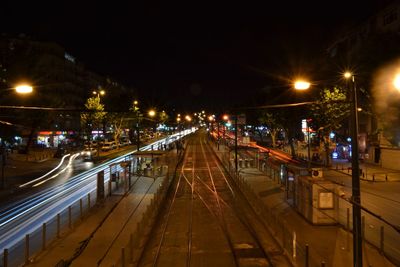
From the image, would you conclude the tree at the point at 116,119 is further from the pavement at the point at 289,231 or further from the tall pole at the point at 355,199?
the tall pole at the point at 355,199

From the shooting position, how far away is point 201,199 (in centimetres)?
2744

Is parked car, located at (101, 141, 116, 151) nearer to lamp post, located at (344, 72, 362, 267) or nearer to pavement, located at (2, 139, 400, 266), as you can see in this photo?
pavement, located at (2, 139, 400, 266)

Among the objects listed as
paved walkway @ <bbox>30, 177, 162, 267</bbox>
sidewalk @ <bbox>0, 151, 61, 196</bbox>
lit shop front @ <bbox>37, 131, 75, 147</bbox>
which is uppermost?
lit shop front @ <bbox>37, 131, 75, 147</bbox>

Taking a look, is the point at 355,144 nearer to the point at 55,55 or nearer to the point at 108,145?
the point at 108,145

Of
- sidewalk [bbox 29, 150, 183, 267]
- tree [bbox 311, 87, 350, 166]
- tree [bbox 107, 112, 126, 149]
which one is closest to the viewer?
sidewalk [bbox 29, 150, 183, 267]

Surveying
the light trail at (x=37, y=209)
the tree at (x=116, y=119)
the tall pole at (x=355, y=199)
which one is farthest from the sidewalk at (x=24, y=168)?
the tall pole at (x=355, y=199)

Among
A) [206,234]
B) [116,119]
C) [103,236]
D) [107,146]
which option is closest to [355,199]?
[206,234]

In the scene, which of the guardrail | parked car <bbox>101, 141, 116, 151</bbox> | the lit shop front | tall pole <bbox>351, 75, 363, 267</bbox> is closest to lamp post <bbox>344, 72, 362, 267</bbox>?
tall pole <bbox>351, 75, 363, 267</bbox>

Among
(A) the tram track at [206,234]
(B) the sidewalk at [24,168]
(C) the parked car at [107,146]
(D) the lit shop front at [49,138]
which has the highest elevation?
(D) the lit shop front at [49,138]

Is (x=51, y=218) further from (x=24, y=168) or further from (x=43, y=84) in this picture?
(x=43, y=84)

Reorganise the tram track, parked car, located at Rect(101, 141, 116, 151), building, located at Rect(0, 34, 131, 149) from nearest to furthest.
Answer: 1. the tram track
2. building, located at Rect(0, 34, 131, 149)
3. parked car, located at Rect(101, 141, 116, 151)

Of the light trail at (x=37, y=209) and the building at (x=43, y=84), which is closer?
the light trail at (x=37, y=209)

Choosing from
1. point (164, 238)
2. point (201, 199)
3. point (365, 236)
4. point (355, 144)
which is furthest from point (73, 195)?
point (355, 144)

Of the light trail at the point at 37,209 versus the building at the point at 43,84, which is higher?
the building at the point at 43,84
